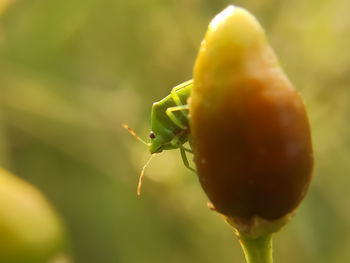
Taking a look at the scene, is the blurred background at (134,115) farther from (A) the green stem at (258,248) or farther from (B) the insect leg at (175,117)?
(A) the green stem at (258,248)

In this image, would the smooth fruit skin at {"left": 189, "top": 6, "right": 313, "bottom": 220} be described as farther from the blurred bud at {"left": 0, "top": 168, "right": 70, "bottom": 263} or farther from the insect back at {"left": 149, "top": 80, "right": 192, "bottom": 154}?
the blurred bud at {"left": 0, "top": 168, "right": 70, "bottom": 263}

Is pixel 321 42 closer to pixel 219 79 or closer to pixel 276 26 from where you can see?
pixel 276 26

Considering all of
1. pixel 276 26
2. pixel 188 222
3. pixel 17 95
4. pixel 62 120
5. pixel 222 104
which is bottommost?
pixel 188 222

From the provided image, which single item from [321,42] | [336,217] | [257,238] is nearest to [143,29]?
[321,42]

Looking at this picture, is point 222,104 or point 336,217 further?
point 336,217

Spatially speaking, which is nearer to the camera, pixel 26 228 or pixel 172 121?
pixel 172 121

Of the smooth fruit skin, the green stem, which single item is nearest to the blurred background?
the green stem

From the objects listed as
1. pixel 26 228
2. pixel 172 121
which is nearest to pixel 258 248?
pixel 172 121

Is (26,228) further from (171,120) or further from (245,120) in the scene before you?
(245,120)
